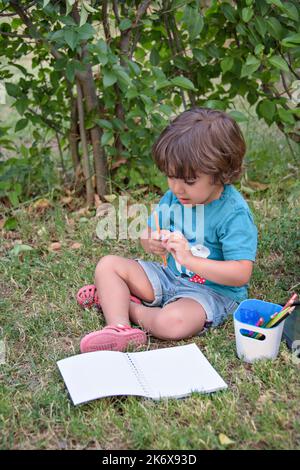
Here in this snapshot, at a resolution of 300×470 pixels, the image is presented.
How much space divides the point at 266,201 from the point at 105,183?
2.48 feet

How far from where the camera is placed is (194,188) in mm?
1942

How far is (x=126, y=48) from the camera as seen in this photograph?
291cm

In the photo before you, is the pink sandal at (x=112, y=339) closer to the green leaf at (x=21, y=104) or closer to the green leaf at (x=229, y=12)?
the green leaf at (x=21, y=104)

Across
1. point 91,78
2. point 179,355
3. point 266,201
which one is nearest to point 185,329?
point 179,355

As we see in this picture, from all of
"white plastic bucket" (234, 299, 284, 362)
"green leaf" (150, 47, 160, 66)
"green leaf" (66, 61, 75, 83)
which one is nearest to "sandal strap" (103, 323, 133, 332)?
"white plastic bucket" (234, 299, 284, 362)

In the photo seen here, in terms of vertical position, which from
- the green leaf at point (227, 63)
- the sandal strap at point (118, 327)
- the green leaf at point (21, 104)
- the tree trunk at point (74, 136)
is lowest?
the sandal strap at point (118, 327)

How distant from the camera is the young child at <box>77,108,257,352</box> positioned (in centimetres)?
191

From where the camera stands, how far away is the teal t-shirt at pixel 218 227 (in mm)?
1987

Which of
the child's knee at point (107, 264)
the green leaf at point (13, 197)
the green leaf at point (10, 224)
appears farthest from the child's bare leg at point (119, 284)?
the green leaf at point (13, 197)

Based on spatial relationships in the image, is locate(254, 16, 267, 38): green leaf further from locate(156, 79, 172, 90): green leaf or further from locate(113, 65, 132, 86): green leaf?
locate(113, 65, 132, 86): green leaf

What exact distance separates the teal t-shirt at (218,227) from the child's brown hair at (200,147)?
0.35 ft

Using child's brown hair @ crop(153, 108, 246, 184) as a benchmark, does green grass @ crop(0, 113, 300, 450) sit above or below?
below

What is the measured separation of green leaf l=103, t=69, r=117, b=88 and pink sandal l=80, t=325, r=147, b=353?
1.02 metres

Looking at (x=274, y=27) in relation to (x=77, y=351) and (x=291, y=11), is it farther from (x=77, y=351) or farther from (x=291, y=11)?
(x=77, y=351)
